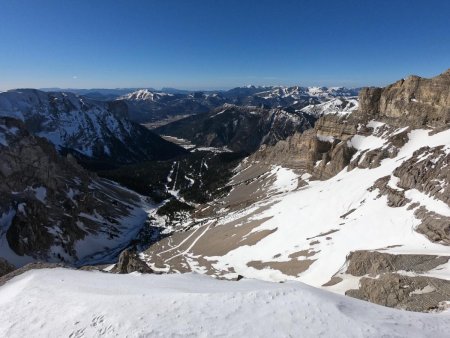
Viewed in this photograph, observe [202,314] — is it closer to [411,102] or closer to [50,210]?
[50,210]

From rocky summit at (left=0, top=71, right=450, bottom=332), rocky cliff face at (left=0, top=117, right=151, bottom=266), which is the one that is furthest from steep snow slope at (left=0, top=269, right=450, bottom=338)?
rocky cliff face at (left=0, top=117, right=151, bottom=266)

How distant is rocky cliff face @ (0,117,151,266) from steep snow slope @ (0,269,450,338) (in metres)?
82.1

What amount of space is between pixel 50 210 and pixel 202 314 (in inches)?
4576

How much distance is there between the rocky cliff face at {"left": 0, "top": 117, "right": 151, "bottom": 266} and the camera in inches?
4126

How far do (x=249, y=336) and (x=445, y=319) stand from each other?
1301cm

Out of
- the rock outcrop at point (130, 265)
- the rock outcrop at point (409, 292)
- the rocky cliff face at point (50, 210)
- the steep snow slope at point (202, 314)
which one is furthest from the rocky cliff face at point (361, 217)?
the rocky cliff face at point (50, 210)

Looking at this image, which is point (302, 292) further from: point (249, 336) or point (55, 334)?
point (55, 334)

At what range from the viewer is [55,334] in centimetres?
2219

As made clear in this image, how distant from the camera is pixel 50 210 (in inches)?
4882

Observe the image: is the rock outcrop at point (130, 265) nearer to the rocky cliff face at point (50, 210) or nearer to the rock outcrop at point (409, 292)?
the rock outcrop at point (409, 292)

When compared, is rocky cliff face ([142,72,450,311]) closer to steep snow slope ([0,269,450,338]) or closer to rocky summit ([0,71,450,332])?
rocky summit ([0,71,450,332])

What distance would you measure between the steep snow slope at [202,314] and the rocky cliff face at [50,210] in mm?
82107

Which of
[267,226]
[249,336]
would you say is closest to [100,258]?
[267,226]

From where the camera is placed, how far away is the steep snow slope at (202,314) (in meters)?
21.1
